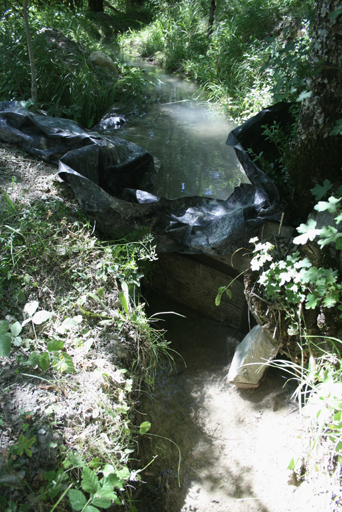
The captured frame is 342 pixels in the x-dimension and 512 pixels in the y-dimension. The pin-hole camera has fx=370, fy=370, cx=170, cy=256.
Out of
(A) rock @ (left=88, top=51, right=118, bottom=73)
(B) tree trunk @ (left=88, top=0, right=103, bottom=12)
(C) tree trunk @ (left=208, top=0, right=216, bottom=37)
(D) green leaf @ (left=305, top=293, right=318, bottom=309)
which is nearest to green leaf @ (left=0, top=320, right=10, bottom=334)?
(D) green leaf @ (left=305, top=293, right=318, bottom=309)

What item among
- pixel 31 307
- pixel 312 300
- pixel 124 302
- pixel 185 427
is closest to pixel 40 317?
pixel 31 307

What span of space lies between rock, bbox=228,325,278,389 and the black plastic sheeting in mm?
551

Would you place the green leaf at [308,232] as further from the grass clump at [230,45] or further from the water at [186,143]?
the grass clump at [230,45]

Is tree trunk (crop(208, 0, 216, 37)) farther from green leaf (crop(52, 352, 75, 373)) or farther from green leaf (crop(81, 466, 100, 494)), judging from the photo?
green leaf (crop(81, 466, 100, 494))

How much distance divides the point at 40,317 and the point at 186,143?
2.60m

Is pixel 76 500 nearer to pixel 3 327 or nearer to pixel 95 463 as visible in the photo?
pixel 95 463

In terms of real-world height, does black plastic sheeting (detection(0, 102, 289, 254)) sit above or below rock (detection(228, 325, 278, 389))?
above

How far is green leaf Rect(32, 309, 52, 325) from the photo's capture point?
71.1 inches

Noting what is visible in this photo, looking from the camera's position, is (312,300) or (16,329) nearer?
(312,300)

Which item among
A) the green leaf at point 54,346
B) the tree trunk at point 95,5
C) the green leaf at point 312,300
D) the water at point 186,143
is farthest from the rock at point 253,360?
the tree trunk at point 95,5

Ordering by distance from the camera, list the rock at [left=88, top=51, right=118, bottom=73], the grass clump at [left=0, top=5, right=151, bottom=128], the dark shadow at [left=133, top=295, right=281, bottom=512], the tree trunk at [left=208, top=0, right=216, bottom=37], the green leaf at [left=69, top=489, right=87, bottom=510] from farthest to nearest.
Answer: the tree trunk at [left=208, top=0, right=216, bottom=37]
the rock at [left=88, top=51, right=118, bottom=73]
the grass clump at [left=0, top=5, right=151, bottom=128]
the dark shadow at [left=133, top=295, right=281, bottom=512]
the green leaf at [left=69, top=489, right=87, bottom=510]

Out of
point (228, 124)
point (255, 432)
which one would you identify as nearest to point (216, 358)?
point (255, 432)

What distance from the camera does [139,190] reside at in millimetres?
2619

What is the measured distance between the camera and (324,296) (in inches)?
66.4
